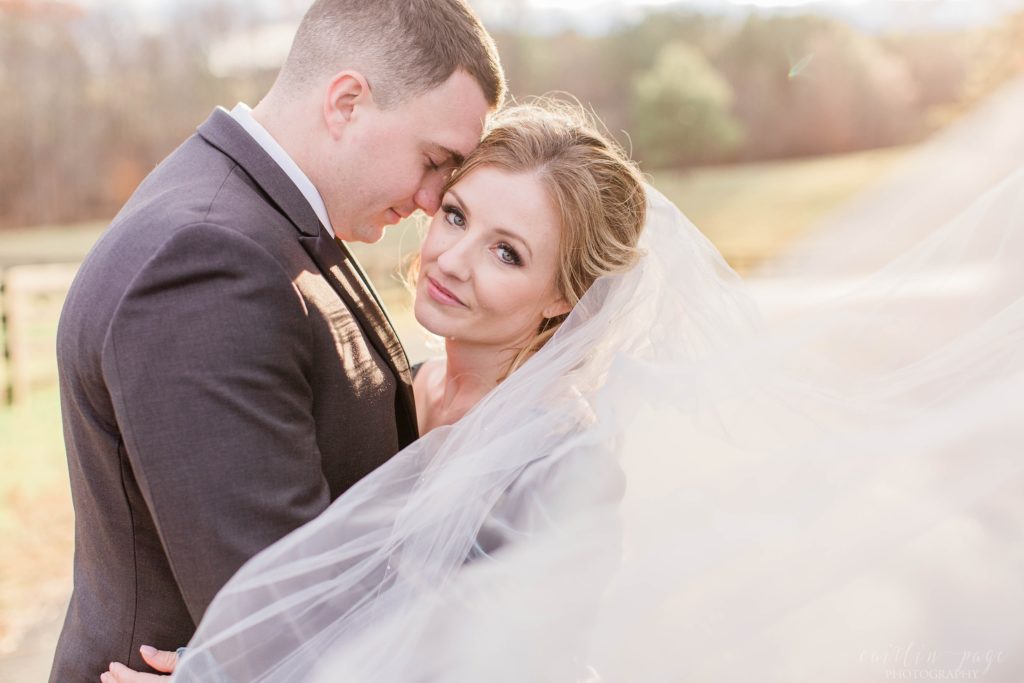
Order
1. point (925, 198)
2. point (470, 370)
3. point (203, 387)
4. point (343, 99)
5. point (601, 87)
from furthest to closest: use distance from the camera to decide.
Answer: point (601, 87)
point (925, 198)
point (470, 370)
point (343, 99)
point (203, 387)

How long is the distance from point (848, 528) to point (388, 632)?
0.84 meters

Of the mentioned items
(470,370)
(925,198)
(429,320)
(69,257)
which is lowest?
(69,257)

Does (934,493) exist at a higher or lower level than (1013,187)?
lower

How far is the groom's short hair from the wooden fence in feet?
20.9

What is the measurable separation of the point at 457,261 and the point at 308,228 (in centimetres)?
55

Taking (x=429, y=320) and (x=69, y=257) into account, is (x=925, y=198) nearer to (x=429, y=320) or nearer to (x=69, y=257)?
(x=429, y=320)

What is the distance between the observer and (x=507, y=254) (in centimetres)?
233

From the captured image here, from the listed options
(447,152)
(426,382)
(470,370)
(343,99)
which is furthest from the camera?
(426,382)

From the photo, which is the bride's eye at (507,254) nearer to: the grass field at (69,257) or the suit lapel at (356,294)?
the suit lapel at (356,294)

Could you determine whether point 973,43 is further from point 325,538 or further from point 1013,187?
point 325,538

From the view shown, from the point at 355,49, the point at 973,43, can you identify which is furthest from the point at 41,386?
the point at 973,43

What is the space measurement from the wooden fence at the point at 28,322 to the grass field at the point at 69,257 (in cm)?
28

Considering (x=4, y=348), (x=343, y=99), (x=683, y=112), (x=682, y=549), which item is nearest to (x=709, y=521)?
(x=682, y=549)

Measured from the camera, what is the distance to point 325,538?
1588 millimetres
